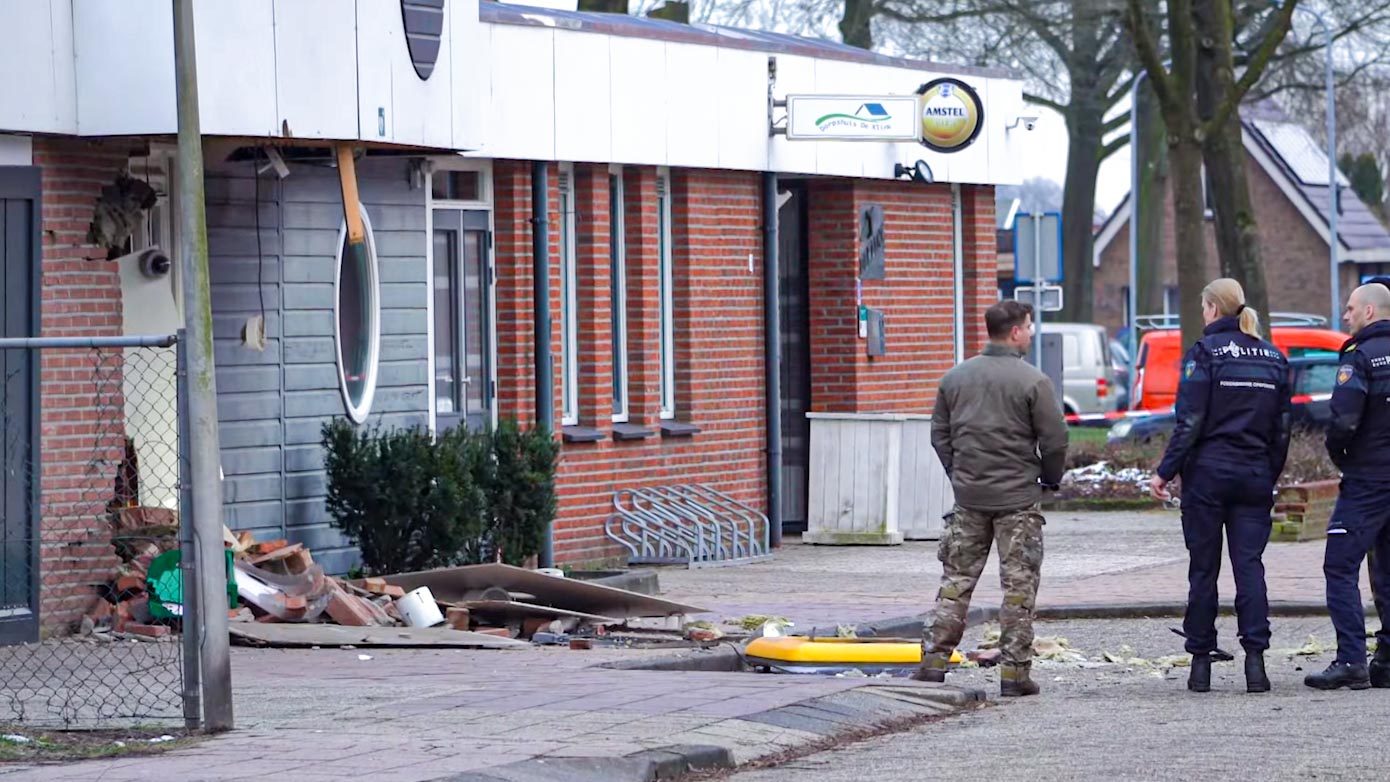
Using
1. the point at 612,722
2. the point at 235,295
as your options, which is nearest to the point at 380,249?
the point at 235,295

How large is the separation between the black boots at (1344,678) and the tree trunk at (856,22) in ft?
93.3

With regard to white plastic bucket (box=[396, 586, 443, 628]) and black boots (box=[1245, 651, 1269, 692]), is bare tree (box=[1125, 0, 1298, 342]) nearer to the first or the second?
white plastic bucket (box=[396, 586, 443, 628])

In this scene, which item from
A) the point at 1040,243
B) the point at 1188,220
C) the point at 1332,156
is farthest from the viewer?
the point at 1332,156

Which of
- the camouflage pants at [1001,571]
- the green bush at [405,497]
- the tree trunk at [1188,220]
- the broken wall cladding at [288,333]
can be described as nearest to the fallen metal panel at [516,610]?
the green bush at [405,497]

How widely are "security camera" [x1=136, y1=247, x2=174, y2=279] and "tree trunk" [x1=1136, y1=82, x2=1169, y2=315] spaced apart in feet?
125

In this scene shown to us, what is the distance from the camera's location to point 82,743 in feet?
29.6

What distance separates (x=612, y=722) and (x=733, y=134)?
32.8ft

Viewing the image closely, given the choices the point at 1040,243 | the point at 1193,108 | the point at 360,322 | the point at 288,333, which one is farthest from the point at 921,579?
the point at 1193,108

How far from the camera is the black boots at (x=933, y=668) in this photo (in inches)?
436

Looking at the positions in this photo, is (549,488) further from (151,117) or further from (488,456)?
(151,117)

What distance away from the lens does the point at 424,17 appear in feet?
46.3

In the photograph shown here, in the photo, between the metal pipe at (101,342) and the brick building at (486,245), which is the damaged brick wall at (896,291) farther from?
the metal pipe at (101,342)

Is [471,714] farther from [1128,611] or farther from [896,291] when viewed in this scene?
[896,291]

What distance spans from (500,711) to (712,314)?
9450 millimetres
